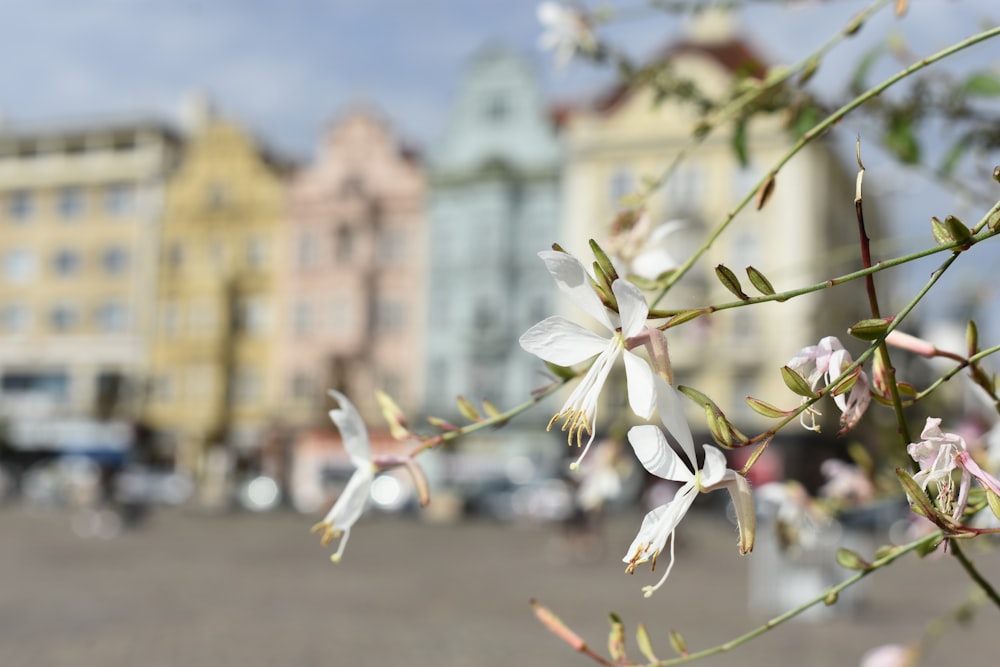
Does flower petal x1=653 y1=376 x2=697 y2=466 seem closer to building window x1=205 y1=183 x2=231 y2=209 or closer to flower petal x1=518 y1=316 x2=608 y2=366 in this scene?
flower petal x1=518 y1=316 x2=608 y2=366

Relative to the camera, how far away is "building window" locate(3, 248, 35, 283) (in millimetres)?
32656

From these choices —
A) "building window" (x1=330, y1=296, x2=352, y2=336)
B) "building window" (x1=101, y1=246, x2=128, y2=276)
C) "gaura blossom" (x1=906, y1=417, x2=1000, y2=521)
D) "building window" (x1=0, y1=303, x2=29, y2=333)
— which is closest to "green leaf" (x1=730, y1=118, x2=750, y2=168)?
"gaura blossom" (x1=906, y1=417, x2=1000, y2=521)

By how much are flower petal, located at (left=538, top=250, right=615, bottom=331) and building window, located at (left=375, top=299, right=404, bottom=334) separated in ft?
91.9

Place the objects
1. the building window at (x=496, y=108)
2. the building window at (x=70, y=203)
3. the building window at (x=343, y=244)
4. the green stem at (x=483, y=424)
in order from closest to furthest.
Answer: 1. the green stem at (x=483, y=424)
2. the building window at (x=496, y=108)
3. the building window at (x=343, y=244)
4. the building window at (x=70, y=203)

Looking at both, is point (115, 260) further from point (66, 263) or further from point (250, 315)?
point (250, 315)

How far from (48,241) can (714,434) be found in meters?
34.2

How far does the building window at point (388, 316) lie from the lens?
28562mm

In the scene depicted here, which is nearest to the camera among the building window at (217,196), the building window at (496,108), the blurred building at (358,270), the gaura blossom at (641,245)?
the gaura blossom at (641,245)

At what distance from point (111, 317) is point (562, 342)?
3286 cm

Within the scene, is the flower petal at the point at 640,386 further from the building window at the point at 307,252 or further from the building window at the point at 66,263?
the building window at the point at 66,263

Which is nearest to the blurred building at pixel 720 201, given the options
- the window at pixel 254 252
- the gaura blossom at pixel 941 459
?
the window at pixel 254 252

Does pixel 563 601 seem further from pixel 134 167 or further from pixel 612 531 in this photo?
pixel 134 167

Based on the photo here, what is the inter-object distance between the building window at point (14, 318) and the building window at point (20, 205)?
2.48 meters

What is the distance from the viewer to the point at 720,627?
8648mm
